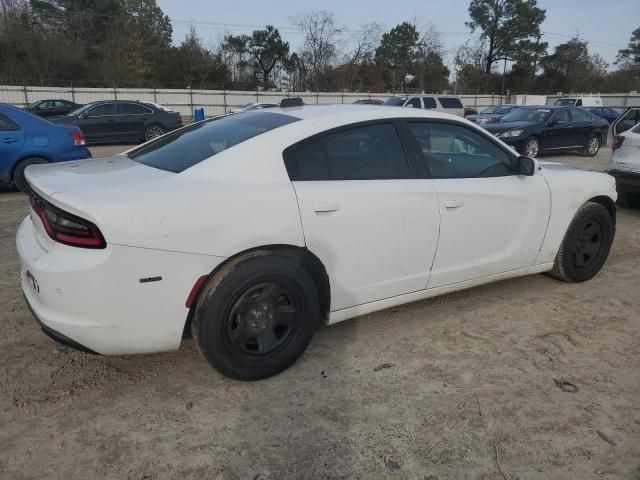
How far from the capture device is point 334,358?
123 inches

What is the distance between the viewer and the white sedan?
94.0 inches

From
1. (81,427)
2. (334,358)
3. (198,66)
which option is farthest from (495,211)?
(198,66)

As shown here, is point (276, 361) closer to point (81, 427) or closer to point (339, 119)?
point (81, 427)

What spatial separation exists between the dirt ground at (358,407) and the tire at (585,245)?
0.62 metres

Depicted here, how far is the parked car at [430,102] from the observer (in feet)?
63.4

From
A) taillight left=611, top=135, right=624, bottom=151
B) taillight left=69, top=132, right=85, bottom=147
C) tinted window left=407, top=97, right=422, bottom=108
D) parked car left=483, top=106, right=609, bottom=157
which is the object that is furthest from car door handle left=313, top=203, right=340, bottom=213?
tinted window left=407, top=97, right=422, bottom=108

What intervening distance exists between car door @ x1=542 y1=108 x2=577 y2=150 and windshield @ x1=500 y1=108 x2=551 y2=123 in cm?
19

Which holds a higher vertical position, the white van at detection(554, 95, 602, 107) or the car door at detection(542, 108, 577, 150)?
the white van at detection(554, 95, 602, 107)

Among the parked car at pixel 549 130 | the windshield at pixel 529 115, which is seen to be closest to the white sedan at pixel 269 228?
the parked car at pixel 549 130

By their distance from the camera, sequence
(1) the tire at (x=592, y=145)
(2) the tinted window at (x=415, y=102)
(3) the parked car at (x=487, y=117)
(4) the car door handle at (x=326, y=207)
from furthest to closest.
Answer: (2) the tinted window at (x=415, y=102) → (3) the parked car at (x=487, y=117) → (1) the tire at (x=592, y=145) → (4) the car door handle at (x=326, y=207)

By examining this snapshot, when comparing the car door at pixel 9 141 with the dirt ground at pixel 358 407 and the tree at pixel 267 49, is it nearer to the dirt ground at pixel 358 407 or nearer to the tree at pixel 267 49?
the dirt ground at pixel 358 407

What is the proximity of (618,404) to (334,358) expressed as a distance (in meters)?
1.58

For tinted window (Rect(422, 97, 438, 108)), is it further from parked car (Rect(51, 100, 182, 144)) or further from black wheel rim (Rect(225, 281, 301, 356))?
black wheel rim (Rect(225, 281, 301, 356))

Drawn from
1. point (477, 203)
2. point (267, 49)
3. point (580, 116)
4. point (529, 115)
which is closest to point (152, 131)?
point (529, 115)
